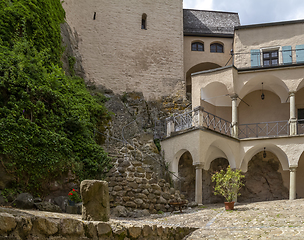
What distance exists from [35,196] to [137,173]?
171 inches

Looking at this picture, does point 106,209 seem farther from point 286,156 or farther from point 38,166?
point 286,156

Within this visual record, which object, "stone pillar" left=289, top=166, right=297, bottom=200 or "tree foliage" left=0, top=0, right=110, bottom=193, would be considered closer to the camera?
"tree foliage" left=0, top=0, right=110, bottom=193

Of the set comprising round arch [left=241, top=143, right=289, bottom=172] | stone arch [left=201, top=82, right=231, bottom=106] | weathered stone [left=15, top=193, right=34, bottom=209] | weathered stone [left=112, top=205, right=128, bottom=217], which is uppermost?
stone arch [left=201, top=82, right=231, bottom=106]

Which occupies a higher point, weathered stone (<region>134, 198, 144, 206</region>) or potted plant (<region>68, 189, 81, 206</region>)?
potted plant (<region>68, 189, 81, 206</region>)

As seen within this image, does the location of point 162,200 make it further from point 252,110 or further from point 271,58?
point 271,58

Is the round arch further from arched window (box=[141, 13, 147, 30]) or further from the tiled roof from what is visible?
arched window (box=[141, 13, 147, 30])

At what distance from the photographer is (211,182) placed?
1903 centimetres

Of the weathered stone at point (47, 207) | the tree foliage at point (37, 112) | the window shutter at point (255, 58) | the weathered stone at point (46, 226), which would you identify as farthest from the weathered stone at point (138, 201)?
the window shutter at point (255, 58)

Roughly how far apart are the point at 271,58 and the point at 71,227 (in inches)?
749

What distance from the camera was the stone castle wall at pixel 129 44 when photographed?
74.0ft

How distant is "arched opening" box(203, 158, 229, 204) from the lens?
61.6 ft

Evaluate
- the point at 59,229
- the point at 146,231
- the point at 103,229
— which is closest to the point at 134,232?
the point at 146,231

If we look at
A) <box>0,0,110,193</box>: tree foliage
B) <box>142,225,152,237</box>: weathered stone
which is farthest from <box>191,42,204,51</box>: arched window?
<box>142,225,152,237</box>: weathered stone

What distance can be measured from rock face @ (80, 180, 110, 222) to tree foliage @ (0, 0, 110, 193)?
5.19 metres
